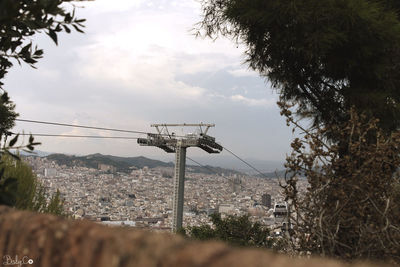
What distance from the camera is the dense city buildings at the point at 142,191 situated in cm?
1745

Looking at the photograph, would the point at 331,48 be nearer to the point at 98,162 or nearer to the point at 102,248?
the point at 102,248

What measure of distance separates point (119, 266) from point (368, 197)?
4.59m

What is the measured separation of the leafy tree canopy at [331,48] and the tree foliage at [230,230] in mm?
2950

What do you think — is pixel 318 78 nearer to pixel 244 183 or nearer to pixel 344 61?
pixel 344 61

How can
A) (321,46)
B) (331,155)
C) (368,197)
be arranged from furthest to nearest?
(321,46) < (331,155) < (368,197)

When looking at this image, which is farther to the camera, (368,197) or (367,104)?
(367,104)

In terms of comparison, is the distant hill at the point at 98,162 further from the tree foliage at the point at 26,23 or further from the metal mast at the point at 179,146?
the tree foliage at the point at 26,23

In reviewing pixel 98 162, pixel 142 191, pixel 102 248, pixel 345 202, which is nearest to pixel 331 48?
pixel 345 202

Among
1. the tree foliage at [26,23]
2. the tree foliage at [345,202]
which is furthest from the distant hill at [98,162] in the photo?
the tree foliage at [26,23]

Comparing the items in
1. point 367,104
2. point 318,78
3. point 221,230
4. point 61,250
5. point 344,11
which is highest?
point 344,11

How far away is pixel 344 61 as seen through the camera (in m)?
8.85

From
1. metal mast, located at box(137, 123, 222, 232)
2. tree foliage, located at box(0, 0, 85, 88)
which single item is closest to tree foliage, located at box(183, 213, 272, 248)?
metal mast, located at box(137, 123, 222, 232)

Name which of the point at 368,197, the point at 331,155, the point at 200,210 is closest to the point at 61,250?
the point at 368,197

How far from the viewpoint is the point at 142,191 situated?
2212 centimetres
